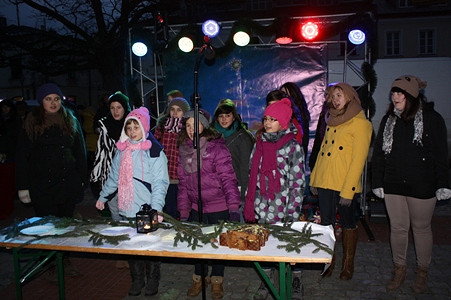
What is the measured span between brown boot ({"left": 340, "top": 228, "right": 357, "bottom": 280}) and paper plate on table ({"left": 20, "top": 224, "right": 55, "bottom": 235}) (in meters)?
3.00

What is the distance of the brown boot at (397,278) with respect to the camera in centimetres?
417

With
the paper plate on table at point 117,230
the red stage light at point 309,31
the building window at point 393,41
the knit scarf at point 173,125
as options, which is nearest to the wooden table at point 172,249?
the paper plate on table at point 117,230

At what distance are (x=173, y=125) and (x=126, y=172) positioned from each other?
1257 mm

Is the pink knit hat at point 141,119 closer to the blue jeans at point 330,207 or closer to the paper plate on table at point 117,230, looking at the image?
the paper plate on table at point 117,230

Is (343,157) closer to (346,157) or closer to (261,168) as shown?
(346,157)

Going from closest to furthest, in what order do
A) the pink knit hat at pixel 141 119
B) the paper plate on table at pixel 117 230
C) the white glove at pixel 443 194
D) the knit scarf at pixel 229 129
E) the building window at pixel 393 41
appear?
the paper plate on table at pixel 117 230 < the white glove at pixel 443 194 < the pink knit hat at pixel 141 119 < the knit scarf at pixel 229 129 < the building window at pixel 393 41

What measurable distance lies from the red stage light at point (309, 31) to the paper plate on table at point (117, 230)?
16.7 feet

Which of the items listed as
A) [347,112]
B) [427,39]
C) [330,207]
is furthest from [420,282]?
[427,39]

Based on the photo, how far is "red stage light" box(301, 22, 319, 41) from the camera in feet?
23.6

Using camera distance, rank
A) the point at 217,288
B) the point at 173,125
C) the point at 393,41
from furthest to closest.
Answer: the point at 393,41, the point at 173,125, the point at 217,288

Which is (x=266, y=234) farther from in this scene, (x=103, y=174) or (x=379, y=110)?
(x=379, y=110)

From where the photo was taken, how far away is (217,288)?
4.17m

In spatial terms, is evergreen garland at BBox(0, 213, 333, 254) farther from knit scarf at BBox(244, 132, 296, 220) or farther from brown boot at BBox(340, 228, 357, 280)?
brown boot at BBox(340, 228, 357, 280)

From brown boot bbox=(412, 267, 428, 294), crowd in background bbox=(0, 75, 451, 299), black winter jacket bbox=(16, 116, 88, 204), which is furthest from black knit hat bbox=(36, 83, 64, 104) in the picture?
brown boot bbox=(412, 267, 428, 294)
